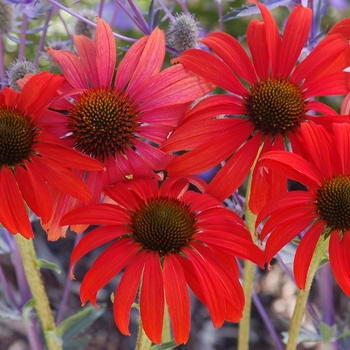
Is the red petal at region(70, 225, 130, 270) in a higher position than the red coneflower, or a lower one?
lower

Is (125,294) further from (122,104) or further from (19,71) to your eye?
(19,71)

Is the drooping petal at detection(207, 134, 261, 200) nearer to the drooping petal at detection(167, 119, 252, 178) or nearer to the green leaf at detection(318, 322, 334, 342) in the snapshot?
the drooping petal at detection(167, 119, 252, 178)

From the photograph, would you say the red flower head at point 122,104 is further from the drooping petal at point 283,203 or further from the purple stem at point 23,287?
the purple stem at point 23,287

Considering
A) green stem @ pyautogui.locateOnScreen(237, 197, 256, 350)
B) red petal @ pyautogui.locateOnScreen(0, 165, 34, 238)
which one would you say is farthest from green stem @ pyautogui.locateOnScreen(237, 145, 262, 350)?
red petal @ pyautogui.locateOnScreen(0, 165, 34, 238)

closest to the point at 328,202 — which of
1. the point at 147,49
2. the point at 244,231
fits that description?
the point at 244,231

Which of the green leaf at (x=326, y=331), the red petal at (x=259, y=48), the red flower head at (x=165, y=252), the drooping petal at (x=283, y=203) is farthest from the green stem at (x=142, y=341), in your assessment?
the green leaf at (x=326, y=331)

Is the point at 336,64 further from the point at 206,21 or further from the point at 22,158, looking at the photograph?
the point at 206,21
